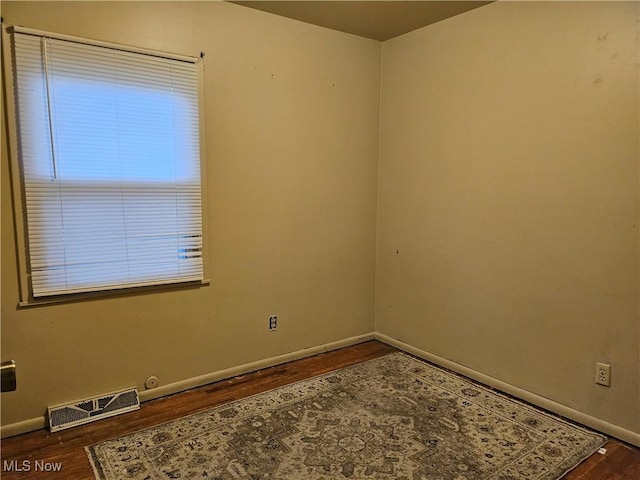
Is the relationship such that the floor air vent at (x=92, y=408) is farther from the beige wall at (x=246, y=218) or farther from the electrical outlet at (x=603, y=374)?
the electrical outlet at (x=603, y=374)

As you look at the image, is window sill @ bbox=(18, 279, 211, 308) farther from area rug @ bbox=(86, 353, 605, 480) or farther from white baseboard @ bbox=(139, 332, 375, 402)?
area rug @ bbox=(86, 353, 605, 480)

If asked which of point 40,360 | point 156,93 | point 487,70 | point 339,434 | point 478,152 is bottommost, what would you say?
point 339,434

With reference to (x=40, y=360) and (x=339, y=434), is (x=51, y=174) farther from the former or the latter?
(x=339, y=434)

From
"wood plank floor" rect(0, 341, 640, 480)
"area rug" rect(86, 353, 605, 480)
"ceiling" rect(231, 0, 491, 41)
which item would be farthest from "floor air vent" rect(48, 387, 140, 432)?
"ceiling" rect(231, 0, 491, 41)

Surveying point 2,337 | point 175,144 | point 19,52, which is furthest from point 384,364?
point 19,52

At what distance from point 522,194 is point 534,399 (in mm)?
1261

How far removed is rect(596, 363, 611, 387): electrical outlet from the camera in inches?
90.3

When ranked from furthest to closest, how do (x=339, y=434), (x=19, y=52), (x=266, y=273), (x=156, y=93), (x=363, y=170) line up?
(x=363, y=170) < (x=266, y=273) < (x=156, y=93) < (x=339, y=434) < (x=19, y=52)

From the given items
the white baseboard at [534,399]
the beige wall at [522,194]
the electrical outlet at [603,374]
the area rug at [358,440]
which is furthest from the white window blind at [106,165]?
the electrical outlet at [603,374]

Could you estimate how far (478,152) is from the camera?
2832 mm

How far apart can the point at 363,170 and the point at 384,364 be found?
1543mm

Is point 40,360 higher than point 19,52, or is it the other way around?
point 19,52

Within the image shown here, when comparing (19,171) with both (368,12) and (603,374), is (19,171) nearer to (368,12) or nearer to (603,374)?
(368,12)

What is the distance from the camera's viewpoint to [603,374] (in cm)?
231
